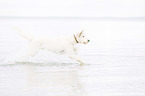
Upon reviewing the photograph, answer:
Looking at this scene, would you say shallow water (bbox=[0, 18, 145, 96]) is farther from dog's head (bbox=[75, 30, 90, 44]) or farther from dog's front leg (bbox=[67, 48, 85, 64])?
dog's head (bbox=[75, 30, 90, 44])

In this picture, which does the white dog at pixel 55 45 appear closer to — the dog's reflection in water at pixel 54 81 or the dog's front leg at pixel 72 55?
the dog's front leg at pixel 72 55

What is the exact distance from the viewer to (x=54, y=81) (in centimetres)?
691

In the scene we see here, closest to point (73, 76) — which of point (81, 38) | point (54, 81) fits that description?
point (54, 81)

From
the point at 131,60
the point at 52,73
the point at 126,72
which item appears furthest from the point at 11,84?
the point at 131,60

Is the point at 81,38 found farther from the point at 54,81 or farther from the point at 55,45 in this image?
the point at 54,81

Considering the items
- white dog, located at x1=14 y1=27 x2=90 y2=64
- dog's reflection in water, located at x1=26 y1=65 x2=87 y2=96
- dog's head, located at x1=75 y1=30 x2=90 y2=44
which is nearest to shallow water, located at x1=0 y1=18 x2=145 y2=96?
dog's reflection in water, located at x1=26 y1=65 x2=87 y2=96

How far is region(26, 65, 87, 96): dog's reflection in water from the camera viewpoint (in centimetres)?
613

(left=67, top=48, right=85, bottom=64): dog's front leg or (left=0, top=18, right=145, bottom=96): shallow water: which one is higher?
(left=67, top=48, right=85, bottom=64): dog's front leg

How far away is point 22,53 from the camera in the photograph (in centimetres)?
937

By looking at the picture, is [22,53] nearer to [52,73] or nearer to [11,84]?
[52,73]

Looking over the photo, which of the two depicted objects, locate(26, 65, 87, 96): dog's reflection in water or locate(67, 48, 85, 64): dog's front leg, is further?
locate(67, 48, 85, 64): dog's front leg

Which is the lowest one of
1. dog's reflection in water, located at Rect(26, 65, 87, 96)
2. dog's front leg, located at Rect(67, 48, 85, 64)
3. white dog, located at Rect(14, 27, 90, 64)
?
dog's reflection in water, located at Rect(26, 65, 87, 96)

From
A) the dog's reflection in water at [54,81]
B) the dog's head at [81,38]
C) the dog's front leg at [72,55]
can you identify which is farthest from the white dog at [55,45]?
the dog's reflection in water at [54,81]

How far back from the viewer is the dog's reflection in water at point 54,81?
241 inches
